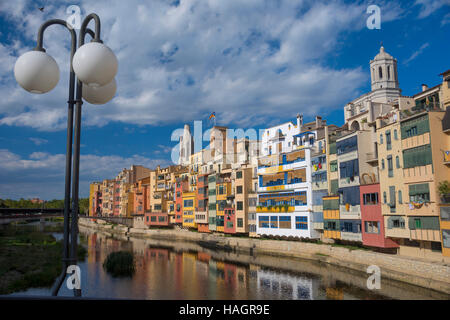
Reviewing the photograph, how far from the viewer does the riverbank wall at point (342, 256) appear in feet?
88.3

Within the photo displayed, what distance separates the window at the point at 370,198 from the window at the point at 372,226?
2.01 metres

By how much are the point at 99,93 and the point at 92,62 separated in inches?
55.3

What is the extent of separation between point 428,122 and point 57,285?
3203cm

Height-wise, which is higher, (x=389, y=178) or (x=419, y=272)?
(x=389, y=178)

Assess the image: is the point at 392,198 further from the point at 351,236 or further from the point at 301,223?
the point at 301,223

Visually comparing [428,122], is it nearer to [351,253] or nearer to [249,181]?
[351,253]

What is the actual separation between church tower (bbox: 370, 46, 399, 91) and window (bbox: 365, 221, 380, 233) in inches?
1903

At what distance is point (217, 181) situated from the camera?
64562 millimetres

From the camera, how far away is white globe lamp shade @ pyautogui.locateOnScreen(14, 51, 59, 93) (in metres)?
4.74

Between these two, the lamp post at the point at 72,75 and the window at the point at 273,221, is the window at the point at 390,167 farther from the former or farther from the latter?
the lamp post at the point at 72,75

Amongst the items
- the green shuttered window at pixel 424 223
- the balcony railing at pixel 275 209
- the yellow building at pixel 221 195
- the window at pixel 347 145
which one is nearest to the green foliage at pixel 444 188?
the green shuttered window at pixel 424 223

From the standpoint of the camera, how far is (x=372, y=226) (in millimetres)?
35812

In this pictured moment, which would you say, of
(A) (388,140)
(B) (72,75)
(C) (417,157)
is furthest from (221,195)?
(B) (72,75)
